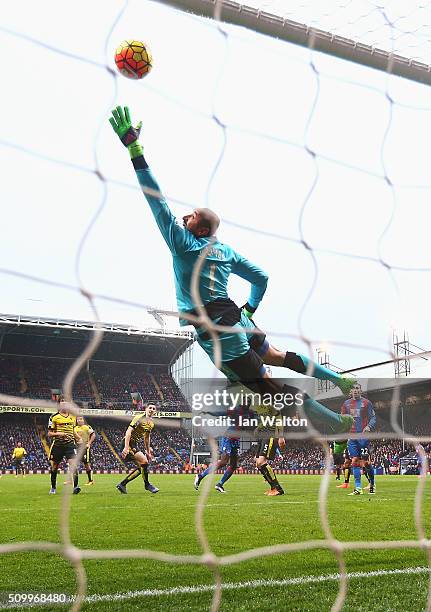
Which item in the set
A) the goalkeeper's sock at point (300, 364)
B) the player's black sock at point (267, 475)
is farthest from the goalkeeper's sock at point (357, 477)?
the goalkeeper's sock at point (300, 364)

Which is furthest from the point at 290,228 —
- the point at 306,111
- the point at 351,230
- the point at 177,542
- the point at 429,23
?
the point at 177,542

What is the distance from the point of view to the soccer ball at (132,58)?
2.80 m

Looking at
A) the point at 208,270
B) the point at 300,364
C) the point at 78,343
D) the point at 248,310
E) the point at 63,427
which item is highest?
the point at 78,343

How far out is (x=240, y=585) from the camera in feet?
8.87

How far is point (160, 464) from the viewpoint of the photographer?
25.0 m

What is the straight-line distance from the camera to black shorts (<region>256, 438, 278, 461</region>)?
804cm

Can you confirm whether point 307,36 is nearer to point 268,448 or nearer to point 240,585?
point 240,585

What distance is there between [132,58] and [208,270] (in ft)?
3.31

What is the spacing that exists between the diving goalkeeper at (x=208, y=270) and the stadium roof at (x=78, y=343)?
22.1 meters

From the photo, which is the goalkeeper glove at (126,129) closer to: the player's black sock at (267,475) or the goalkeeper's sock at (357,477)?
the player's black sock at (267,475)

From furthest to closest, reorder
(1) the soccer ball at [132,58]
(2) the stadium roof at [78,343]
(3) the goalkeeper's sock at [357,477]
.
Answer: (2) the stadium roof at [78,343] → (3) the goalkeeper's sock at [357,477] → (1) the soccer ball at [132,58]

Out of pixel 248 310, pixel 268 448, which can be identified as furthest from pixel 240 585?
pixel 268 448

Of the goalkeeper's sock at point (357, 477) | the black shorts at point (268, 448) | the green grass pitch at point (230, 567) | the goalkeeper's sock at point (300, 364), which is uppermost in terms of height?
the goalkeeper's sock at point (300, 364)

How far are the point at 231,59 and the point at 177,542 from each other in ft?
9.04
